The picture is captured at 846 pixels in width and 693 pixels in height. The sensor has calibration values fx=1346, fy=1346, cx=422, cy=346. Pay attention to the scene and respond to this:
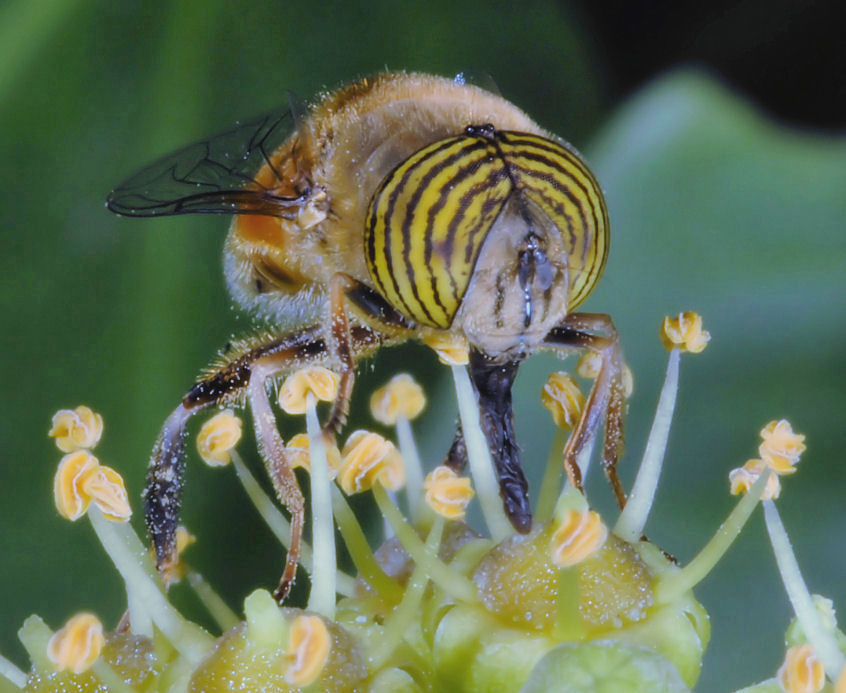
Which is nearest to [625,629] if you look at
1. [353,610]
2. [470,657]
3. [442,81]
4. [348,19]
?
[470,657]

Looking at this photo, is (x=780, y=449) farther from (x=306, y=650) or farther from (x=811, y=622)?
(x=306, y=650)

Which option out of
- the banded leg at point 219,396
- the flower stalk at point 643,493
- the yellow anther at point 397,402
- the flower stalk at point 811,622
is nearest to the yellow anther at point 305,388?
the banded leg at point 219,396

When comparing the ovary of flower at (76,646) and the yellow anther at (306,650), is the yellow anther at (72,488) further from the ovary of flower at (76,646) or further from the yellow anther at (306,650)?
the yellow anther at (306,650)

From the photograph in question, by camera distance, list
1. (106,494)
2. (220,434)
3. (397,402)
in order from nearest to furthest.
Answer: (106,494) < (220,434) < (397,402)

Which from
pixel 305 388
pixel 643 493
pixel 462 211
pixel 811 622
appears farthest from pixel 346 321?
pixel 811 622

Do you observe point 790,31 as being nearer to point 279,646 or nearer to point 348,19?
point 348,19
